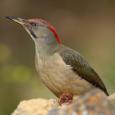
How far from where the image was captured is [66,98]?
7.36 m

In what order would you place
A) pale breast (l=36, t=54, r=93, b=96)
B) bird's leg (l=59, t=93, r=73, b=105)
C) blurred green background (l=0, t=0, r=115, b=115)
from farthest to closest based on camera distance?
1. blurred green background (l=0, t=0, r=115, b=115)
2. pale breast (l=36, t=54, r=93, b=96)
3. bird's leg (l=59, t=93, r=73, b=105)

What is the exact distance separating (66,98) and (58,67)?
356mm

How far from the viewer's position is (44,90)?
12.5 meters

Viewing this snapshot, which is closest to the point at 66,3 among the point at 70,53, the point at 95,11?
the point at 95,11

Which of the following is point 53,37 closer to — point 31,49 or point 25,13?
point 31,49

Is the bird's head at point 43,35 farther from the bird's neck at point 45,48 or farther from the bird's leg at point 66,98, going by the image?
the bird's leg at point 66,98

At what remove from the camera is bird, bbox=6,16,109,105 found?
7461 millimetres

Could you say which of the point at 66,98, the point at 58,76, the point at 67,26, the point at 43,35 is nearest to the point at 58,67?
the point at 58,76

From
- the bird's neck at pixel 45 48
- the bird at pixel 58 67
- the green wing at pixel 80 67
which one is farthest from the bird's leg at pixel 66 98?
the bird's neck at pixel 45 48

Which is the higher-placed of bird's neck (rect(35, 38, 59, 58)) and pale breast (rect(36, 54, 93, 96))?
bird's neck (rect(35, 38, 59, 58))

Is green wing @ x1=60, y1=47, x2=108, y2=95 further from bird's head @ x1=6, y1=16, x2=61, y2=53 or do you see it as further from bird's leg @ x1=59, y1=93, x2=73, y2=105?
bird's leg @ x1=59, y1=93, x2=73, y2=105

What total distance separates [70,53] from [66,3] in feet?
36.2

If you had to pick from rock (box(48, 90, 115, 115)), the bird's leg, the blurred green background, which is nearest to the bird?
the bird's leg

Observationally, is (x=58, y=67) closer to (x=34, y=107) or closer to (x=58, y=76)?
(x=58, y=76)
